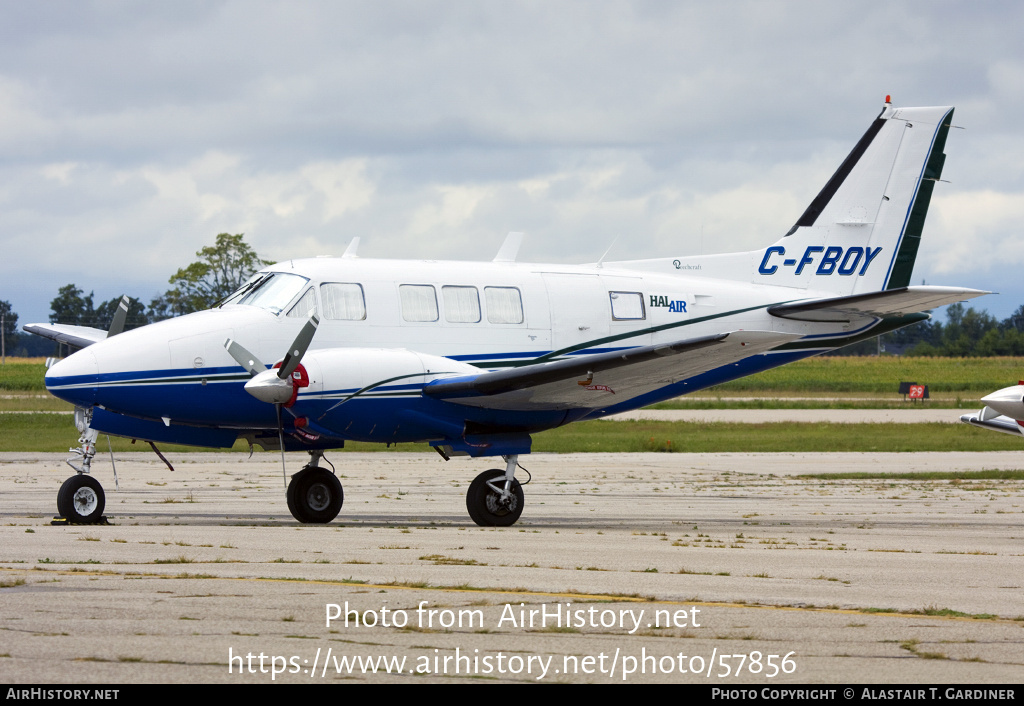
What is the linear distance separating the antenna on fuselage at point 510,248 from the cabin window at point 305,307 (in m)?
3.72

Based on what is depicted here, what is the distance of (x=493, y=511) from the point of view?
1648 cm

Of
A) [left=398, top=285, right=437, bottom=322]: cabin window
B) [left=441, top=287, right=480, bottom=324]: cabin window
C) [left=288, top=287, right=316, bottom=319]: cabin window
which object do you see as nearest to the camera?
[left=288, top=287, right=316, bottom=319]: cabin window

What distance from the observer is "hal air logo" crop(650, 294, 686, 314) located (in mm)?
18828

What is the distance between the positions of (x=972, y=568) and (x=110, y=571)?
914 centimetres

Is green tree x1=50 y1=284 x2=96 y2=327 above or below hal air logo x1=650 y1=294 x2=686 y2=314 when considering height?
above

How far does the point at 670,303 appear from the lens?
1892 centimetres

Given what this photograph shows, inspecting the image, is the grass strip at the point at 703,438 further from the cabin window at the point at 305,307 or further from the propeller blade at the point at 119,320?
the cabin window at the point at 305,307

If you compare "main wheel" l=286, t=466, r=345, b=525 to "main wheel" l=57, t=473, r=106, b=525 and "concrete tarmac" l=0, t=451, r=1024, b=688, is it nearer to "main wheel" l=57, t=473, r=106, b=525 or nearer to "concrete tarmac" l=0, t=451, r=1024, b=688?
"concrete tarmac" l=0, t=451, r=1024, b=688

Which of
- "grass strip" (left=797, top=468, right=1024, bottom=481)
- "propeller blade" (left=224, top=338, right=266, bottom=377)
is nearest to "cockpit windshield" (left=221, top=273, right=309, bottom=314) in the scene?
"propeller blade" (left=224, top=338, right=266, bottom=377)

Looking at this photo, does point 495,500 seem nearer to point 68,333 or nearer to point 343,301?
point 343,301

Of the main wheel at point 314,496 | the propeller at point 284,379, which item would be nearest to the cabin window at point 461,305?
the propeller at point 284,379

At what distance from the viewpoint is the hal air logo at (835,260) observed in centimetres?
2048

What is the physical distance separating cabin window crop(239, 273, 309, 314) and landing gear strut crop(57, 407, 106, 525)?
287 cm
